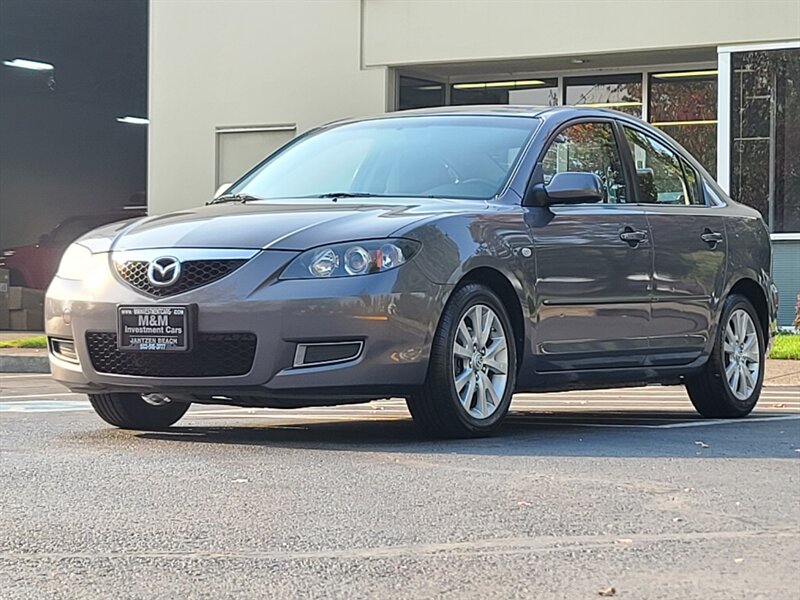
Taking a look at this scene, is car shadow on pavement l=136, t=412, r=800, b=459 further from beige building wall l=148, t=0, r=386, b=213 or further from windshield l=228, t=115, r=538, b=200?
beige building wall l=148, t=0, r=386, b=213

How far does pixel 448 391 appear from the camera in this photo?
6.49 m

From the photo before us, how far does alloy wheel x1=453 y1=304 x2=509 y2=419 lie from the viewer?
6633mm

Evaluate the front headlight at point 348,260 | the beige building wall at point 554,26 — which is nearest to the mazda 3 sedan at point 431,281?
the front headlight at point 348,260

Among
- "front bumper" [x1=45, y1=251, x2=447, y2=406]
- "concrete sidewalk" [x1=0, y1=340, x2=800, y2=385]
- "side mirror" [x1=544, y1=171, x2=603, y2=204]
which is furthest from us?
"concrete sidewalk" [x1=0, y1=340, x2=800, y2=385]

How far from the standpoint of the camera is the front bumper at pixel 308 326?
624 centimetres

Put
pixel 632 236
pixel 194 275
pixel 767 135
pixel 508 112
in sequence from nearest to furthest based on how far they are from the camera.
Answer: pixel 194 275
pixel 632 236
pixel 508 112
pixel 767 135

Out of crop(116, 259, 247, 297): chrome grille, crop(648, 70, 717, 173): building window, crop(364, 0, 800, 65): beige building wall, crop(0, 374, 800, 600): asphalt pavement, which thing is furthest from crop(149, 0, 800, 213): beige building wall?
crop(116, 259, 247, 297): chrome grille

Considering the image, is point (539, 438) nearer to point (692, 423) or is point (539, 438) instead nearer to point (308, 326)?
point (308, 326)

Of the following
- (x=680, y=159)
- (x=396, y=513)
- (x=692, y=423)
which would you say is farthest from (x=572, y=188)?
(x=396, y=513)

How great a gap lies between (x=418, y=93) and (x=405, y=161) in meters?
12.1

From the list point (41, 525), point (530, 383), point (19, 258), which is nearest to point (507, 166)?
point (530, 383)

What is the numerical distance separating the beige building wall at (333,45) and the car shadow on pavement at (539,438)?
976cm

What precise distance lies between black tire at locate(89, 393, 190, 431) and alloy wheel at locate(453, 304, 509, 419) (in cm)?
156

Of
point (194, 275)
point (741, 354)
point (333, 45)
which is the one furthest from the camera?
point (333, 45)
